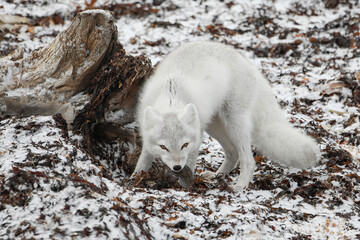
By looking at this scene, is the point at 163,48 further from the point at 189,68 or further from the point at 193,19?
the point at 189,68

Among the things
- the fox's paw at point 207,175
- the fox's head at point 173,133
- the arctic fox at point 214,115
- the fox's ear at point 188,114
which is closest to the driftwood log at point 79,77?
the arctic fox at point 214,115

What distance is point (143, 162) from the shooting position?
5090 millimetres

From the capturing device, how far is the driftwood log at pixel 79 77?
5.23 metres

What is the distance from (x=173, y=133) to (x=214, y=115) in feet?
4.15

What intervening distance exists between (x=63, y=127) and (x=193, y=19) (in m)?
7.54

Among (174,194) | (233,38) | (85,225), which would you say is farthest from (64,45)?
(233,38)

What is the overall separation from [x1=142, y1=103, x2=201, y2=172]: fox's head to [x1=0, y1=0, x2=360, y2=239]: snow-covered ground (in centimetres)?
38

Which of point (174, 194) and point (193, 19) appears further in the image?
point (193, 19)

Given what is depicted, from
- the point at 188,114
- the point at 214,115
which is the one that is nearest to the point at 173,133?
the point at 188,114

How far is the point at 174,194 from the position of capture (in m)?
4.27

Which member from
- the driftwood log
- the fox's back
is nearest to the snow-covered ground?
the driftwood log

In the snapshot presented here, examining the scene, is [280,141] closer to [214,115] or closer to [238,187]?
[238,187]

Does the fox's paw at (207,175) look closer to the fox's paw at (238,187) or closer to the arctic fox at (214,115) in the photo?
the arctic fox at (214,115)

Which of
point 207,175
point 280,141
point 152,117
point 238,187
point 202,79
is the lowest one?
point 207,175
